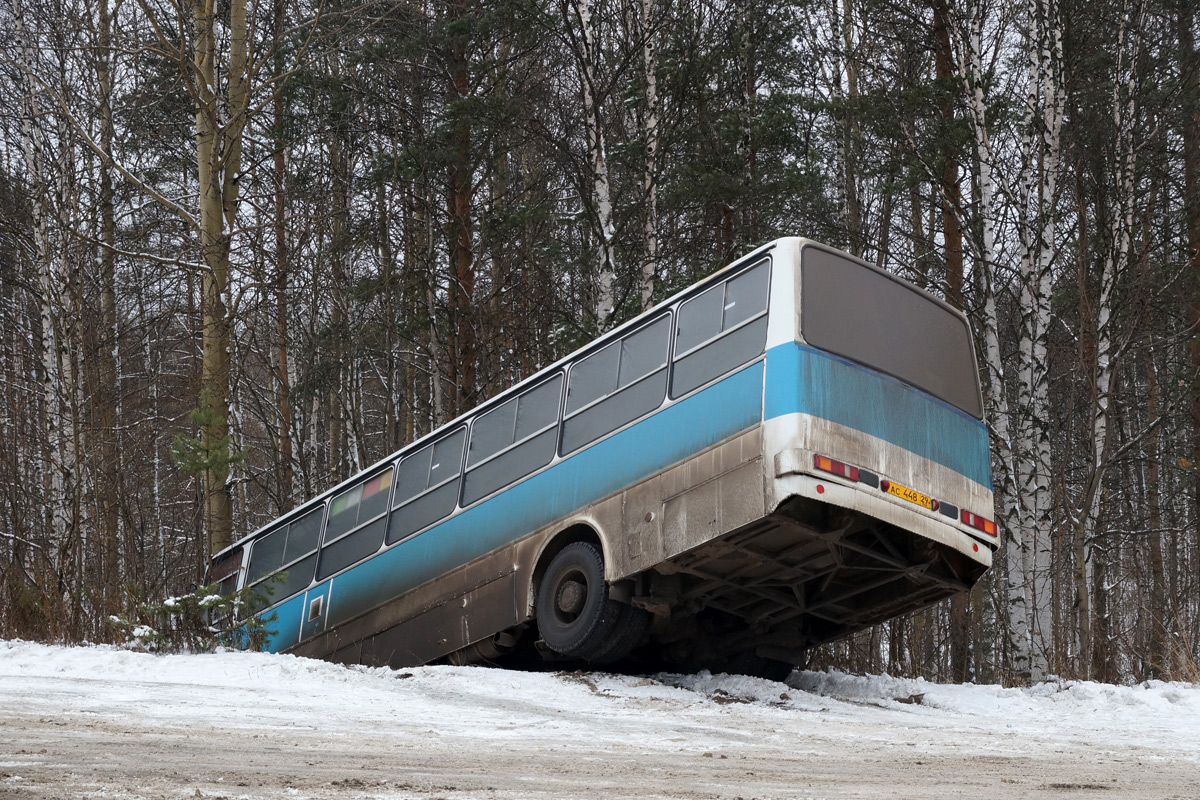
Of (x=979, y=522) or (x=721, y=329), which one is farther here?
(x=979, y=522)

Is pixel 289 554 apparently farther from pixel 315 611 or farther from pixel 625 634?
pixel 625 634

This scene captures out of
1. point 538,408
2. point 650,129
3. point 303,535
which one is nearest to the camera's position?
point 538,408

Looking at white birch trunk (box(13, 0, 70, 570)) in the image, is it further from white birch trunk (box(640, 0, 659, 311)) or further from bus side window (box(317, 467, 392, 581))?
white birch trunk (box(640, 0, 659, 311))

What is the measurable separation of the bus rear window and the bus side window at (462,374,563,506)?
2.80 m

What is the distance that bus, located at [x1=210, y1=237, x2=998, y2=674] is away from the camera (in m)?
9.49

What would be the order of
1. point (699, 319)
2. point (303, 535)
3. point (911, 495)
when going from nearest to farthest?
point (911, 495) < point (699, 319) < point (303, 535)

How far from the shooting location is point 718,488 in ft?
31.6

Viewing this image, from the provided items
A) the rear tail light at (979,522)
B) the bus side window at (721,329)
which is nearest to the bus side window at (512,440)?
the bus side window at (721,329)

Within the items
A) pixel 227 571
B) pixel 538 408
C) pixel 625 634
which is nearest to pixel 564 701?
pixel 625 634

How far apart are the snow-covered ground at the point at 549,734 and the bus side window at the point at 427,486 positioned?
2.30 metres

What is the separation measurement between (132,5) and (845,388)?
1535 cm

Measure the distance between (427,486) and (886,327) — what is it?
16.6 ft

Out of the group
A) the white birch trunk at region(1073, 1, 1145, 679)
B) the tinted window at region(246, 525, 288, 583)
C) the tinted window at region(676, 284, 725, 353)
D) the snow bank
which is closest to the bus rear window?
the tinted window at region(676, 284, 725, 353)

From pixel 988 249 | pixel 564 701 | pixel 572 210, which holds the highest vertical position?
pixel 572 210
